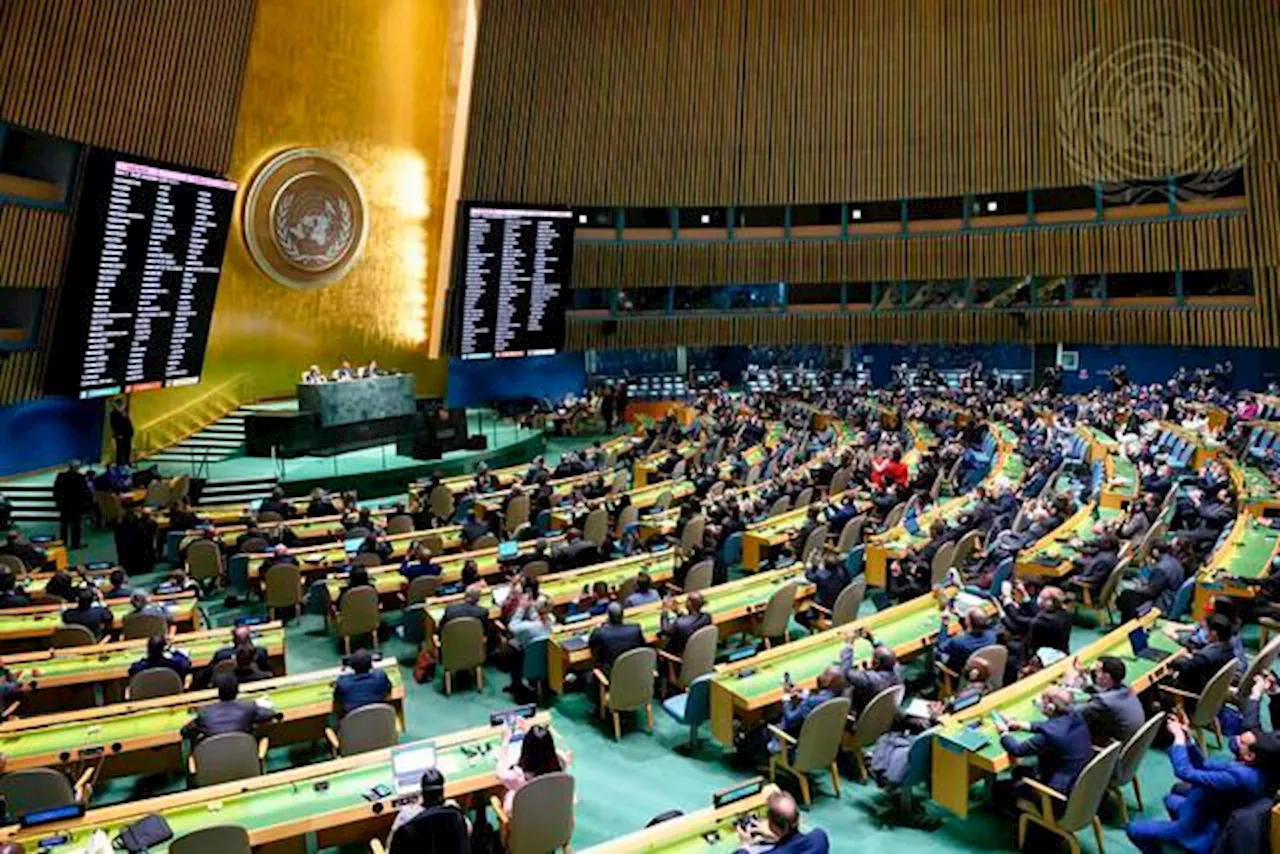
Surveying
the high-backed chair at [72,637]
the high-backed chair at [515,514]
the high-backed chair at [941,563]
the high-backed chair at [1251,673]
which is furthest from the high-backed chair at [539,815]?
the high-backed chair at [515,514]

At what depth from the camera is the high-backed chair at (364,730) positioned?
662 cm

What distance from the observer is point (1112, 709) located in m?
6.22

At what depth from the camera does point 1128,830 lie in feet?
18.6

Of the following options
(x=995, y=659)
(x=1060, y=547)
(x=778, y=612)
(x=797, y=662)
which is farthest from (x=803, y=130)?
(x=995, y=659)

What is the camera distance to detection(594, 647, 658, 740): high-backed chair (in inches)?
311

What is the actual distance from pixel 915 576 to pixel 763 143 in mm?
21050

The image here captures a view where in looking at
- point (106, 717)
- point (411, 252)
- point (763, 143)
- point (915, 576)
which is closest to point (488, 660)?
point (106, 717)

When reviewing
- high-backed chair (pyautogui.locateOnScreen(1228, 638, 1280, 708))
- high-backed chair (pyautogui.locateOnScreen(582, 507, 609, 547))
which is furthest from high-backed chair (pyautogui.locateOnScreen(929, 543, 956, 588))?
high-backed chair (pyautogui.locateOnScreen(582, 507, 609, 547))

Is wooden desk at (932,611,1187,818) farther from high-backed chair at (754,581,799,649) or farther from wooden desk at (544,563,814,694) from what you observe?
wooden desk at (544,563,814,694)

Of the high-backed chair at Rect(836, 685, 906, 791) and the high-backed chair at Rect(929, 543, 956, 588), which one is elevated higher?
Result: the high-backed chair at Rect(929, 543, 956, 588)

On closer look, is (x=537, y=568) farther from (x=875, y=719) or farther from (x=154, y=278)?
(x=154, y=278)

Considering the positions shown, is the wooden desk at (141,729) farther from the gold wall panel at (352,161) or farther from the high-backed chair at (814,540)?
the gold wall panel at (352,161)

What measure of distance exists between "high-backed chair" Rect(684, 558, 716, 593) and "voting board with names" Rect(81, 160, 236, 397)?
35.4ft

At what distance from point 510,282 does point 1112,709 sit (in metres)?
18.8
